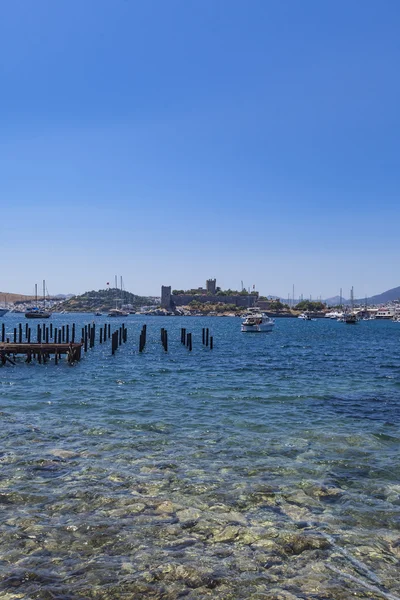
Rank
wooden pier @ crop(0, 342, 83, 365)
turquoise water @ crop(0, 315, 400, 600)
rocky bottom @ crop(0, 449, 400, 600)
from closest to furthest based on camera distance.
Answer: rocky bottom @ crop(0, 449, 400, 600)
turquoise water @ crop(0, 315, 400, 600)
wooden pier @ crop(0, 342, 83, 365)

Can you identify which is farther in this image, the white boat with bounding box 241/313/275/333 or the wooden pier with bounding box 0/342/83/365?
the white boat with bounding box 241/313/275/333

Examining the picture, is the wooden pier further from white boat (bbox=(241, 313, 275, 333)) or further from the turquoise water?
white boat (bbox=(241, 313, 275, 333))

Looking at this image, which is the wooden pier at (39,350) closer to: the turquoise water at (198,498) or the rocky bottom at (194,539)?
the turquoise water at (198,498)

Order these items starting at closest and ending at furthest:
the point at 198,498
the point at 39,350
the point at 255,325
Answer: the point at 198,498
the point at 39,350
the point at 255,325

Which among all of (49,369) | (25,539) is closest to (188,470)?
(25,539)

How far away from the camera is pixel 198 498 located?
968 centimetres

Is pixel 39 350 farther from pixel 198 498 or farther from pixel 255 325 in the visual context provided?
pixel 255 325

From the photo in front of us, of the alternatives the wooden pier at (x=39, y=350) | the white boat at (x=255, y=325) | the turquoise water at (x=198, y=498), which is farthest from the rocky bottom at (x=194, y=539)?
the white boat at (x=255, y=325)

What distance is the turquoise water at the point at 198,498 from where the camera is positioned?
6844 millimetres

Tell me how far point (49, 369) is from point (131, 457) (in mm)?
21352

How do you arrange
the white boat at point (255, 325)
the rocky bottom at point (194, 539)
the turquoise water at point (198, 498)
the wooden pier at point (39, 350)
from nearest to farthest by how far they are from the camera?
the rocky bottom at point (194, 539) < the turquoise water at point (198, 498) < the wooden pier at point (39, 350) < the white boat at point (255, 325)

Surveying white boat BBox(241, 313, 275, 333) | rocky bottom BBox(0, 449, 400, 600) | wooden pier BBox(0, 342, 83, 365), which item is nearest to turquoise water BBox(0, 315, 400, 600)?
rocky bottom BBox(0, 449, 400, 600)

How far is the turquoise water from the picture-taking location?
22.5ft

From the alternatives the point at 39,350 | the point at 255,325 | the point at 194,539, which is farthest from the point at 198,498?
the point at 255,325
